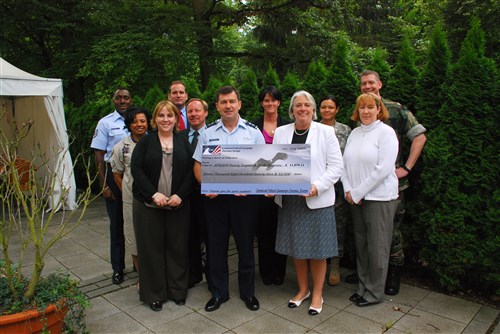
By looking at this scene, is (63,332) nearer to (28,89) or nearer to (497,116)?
(497,116)

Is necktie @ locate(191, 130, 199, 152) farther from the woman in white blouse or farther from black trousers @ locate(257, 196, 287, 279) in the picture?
the woman in white blouse

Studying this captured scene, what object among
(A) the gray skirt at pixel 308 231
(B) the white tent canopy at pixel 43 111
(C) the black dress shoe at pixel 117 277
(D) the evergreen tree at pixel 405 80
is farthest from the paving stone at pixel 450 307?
(B) the white tent canopy at pixel 43 111

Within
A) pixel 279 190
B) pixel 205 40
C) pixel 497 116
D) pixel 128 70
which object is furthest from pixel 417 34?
pixel 279 190

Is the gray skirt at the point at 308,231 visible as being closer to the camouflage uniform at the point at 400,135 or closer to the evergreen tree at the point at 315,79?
the camouflage uniform at the point at 400,135

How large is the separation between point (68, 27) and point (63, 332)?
11.5m

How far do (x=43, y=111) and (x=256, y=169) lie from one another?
7224mm

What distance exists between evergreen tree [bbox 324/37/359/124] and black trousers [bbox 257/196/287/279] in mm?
1369

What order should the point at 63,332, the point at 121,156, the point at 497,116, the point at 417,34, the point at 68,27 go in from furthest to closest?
1. the point at 417,34
2. the point at 68,27
3. the point at 121,156
4. the point at 497,116
5. the point at 63,332

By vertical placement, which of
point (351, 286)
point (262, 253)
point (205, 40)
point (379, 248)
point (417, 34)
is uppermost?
point (417, 34)

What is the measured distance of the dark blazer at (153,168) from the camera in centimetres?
333

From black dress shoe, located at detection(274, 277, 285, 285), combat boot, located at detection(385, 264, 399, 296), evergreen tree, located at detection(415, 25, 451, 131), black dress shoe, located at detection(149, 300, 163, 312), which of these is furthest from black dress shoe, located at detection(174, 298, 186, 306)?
evergreen tree, located at detection(415, 25, 451, 131)

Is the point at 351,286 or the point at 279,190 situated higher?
the point at 279,190

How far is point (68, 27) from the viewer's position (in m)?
12.1

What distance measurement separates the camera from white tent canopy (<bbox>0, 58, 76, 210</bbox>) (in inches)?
267
